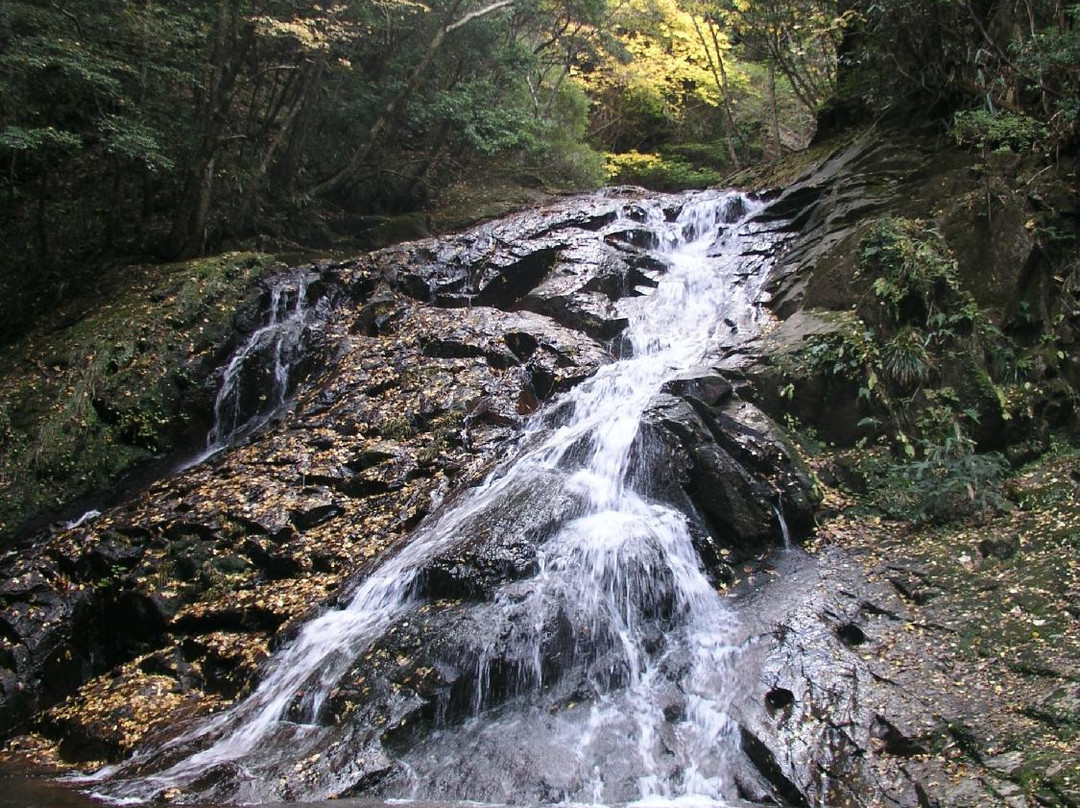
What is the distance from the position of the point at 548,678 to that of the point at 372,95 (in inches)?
534

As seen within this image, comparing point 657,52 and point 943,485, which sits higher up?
point 657,52

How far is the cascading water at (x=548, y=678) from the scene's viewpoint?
4859 mm

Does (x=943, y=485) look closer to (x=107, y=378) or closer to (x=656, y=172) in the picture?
(x=107, y=378)

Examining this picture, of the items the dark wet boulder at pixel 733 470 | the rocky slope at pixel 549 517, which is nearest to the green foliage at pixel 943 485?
the rocky slope at pixel 549 517

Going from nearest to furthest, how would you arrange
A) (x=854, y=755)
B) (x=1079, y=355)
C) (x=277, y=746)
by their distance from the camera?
(x=854, y=755) → (x=277, y=746) → (x=1079, y=355)

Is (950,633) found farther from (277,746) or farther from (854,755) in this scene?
(277,746)

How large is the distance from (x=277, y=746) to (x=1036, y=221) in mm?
9937

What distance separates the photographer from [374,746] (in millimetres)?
5066

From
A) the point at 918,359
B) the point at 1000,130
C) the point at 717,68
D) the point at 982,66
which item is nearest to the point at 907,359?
the point at 918,359

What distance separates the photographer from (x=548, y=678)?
18.6 ft

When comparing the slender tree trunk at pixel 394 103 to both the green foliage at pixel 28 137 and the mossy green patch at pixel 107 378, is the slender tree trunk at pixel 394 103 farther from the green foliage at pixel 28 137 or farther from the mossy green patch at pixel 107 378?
the green foliage at pixel 28 137

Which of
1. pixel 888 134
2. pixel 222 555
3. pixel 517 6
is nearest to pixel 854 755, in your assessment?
pixel 222 555

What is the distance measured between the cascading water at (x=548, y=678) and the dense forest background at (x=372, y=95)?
22.9ft

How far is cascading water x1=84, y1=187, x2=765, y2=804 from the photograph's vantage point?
4.86 metres
